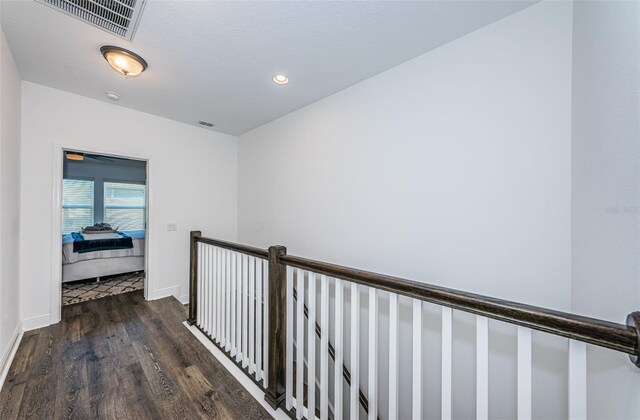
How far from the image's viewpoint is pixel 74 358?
6.81 ft

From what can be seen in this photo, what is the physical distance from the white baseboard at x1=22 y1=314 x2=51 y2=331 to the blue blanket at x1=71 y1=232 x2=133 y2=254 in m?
1.69

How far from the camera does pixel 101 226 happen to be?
19.1ft

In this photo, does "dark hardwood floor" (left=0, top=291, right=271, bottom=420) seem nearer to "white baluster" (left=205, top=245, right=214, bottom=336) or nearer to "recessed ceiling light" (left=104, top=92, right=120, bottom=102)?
"white baluster" (left=205, top=245, right=214, bottom=336)

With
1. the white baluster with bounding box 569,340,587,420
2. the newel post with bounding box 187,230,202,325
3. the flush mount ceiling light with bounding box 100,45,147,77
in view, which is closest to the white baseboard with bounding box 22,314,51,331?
→ the newel post with bounding box 187,230,202,325

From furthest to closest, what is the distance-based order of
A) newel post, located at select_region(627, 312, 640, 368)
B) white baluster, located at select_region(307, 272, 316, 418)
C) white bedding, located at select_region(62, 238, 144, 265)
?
1. white bedding, located at select_region(62, 238, 144, 265)
2. white baluster, located at select_region(307, 272, 316, 418)
3. newel post, located at select_region(627, 312, 640, 368)

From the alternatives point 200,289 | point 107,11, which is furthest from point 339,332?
point 107,11

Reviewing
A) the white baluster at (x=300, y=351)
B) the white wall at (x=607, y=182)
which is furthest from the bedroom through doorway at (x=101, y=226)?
the white wall at (x=607, y=182)

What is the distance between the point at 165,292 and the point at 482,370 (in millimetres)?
3828

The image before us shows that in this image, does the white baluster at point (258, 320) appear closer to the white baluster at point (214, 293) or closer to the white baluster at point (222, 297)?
the white baluster at point (222, 297)

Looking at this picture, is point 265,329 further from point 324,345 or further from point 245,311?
point 324,345

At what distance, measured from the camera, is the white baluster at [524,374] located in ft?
2.70

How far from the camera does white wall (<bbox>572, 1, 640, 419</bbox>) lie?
0.82 metres

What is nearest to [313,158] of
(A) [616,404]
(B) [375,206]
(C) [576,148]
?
(B) [375,206]

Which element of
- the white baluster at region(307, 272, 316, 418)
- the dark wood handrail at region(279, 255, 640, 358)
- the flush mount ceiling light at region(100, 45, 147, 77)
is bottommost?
the white baluster at region(307, 272, 316, 418)
